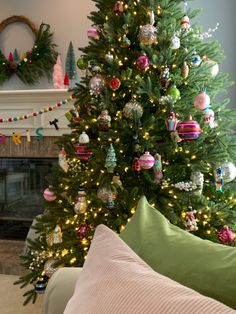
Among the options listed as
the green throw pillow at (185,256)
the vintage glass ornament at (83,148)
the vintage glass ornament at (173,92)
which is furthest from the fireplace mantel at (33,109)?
the green throw pillow at (185,256)

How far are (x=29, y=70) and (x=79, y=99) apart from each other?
51.0 inches

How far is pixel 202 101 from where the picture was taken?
66.7 inches

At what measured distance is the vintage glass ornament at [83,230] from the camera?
5.90ft

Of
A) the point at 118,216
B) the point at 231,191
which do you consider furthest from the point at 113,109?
the point at 231,191

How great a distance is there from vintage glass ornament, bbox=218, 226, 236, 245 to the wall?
135 centimetres

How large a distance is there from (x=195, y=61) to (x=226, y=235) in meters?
0.87

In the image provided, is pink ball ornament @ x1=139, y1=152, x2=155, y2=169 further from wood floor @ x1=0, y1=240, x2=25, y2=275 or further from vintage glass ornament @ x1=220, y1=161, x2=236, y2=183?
wood floor @ x1=0, y1=240, x2=25, y2=275

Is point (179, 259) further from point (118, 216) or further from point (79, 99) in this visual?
point (79, 99)

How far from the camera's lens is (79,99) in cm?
190

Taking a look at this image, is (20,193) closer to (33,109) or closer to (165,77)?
(33,109)

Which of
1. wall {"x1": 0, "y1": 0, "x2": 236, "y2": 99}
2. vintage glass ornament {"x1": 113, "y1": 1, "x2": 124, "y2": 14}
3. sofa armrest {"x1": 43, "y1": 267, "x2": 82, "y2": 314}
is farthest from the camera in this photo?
wall {"x1": 0, "y1": 0, "x2": 236, "y2": 99}

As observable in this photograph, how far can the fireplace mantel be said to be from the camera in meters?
2.87

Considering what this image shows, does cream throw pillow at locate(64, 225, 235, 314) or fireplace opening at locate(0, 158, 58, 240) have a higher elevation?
cream throw pillow at locate(64, 225, 235, 314)

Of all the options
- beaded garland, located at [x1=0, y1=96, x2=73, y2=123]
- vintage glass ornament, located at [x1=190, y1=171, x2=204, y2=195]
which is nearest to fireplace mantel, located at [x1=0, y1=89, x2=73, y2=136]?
beaded garland, located at [x1=0, y1=96, x2=73, y2=123]
